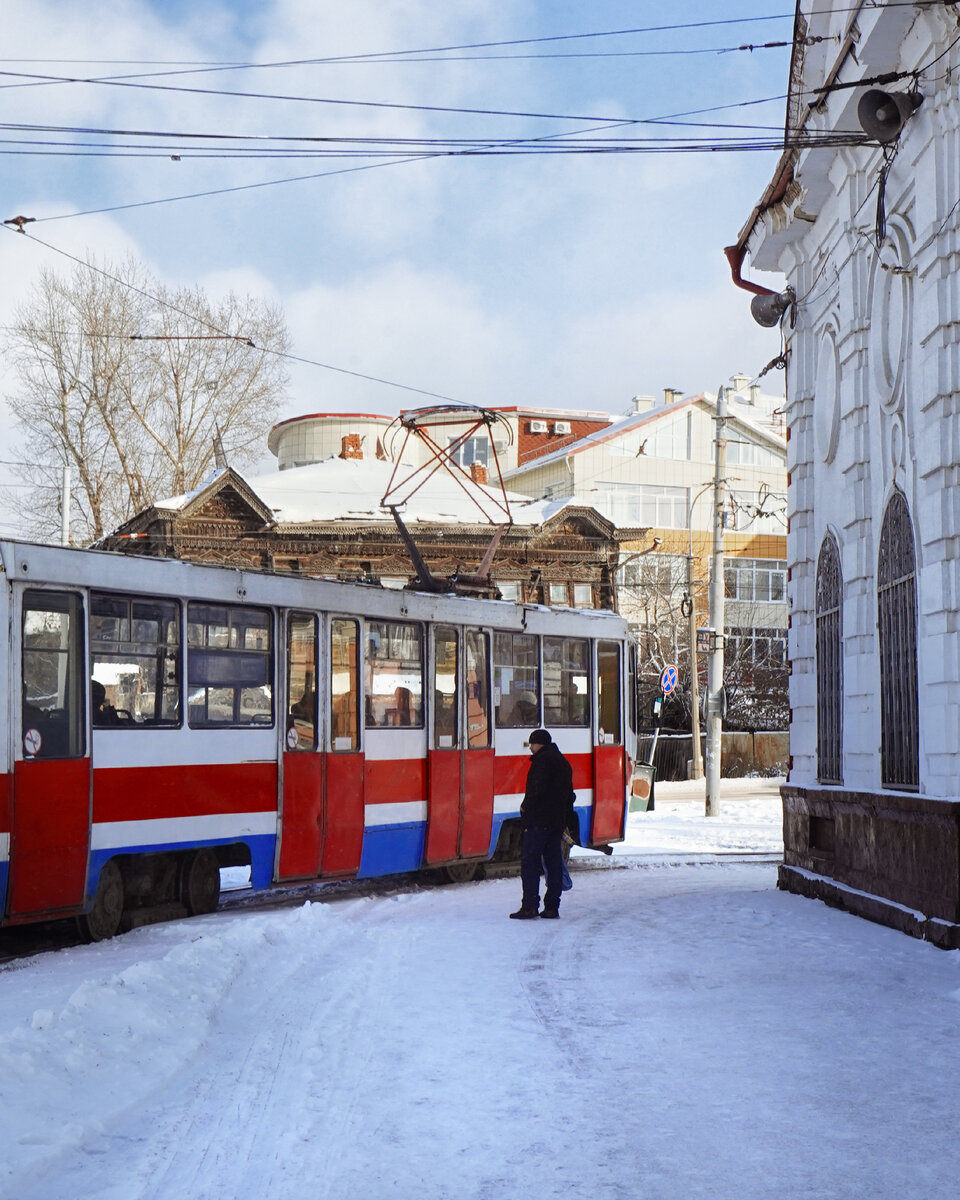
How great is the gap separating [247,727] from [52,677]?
2394mm

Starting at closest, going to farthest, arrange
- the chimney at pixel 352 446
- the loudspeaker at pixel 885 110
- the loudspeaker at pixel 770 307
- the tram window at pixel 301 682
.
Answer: the loudspeaker at pixel 885 110 → the tram window at pixel 301 682 → the loudspeaker at pixel 770 307 → the chimney at pixel 352 446

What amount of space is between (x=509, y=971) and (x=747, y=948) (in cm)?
188

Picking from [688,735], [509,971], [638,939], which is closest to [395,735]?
[638,939]

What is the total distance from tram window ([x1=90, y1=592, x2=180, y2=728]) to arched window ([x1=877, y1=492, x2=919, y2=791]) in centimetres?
572

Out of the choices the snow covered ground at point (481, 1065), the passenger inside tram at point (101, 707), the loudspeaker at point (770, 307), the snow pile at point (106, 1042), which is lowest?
the snow covered ground at point (481, 1065)

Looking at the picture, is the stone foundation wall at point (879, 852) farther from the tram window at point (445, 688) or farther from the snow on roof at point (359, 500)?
the snow on roof at point (359, 500)

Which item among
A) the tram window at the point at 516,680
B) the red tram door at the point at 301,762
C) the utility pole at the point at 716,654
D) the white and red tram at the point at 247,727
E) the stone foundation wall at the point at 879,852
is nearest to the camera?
the stone foundation wall at the point at 879,852

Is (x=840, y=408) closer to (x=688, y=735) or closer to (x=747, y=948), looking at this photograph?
(x=747, y=948)

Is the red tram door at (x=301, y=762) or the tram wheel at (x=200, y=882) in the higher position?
the red tram door at (x=301, y=762)

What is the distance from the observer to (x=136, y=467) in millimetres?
42906

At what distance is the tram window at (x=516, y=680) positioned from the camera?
56.7 feet

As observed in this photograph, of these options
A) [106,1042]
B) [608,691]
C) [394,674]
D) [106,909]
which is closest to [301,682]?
[394,674]

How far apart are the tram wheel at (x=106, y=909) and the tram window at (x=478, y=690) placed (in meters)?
5.28

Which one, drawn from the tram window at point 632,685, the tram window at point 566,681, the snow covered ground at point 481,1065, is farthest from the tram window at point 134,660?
the tram window at point 632,685
